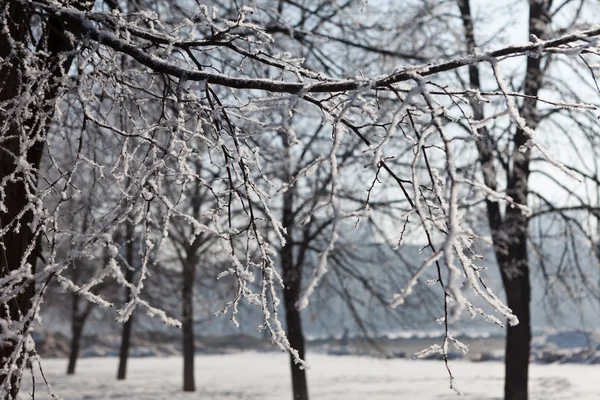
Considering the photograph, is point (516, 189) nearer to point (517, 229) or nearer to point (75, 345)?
point (517, 229)

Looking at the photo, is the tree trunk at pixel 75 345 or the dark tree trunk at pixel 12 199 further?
the tree trunk at pixel 75 345

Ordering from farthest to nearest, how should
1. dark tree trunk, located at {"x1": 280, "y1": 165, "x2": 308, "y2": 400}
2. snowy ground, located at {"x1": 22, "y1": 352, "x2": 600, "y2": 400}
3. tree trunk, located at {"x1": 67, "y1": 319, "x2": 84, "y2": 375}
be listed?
tree trunk, located at {"x1": 67, "y1": 319, "x2": 84, "y2": 375}
snowy ground, located at {"x1": 22, "y1": 352, "x2": 600, "y2": 400}
dark tree trunk, located at {"x1": 280, "y1": 165, "x2": 308, "y2": 400}

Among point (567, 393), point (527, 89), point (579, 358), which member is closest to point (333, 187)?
point (527, 89)

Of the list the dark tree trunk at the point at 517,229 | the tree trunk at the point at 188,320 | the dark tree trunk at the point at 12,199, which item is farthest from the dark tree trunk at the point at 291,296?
the dark tree trunk at the point at 12,199

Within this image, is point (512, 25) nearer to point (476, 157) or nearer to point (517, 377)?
point (476, 157)

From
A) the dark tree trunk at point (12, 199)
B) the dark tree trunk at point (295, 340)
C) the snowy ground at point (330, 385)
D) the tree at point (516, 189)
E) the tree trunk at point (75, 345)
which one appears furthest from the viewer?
the tree trunk at point (75, 345)

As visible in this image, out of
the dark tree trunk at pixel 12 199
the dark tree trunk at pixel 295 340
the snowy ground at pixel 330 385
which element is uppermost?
the dark tree trunk at pixel 12 199

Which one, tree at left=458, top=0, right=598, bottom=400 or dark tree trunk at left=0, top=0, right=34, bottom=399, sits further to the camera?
tree at left=458, top=0, right=598, bottom=400

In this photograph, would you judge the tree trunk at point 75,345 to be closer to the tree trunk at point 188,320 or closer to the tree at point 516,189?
the tree trunk at point 188,320

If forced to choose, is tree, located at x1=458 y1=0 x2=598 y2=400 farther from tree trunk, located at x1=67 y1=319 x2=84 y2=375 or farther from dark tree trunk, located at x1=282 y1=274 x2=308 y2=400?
tree trunk, located at x1=67 y1=319 x2=84 y2=375

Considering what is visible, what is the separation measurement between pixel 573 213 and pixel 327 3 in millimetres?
5884

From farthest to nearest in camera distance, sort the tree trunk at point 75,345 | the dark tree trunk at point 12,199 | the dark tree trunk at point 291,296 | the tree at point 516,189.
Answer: the tree trunk at point 75,345 → the dark tree trunk at point 291,296 → the tree at point 516,189 → the dark tree trunk at point 12,199

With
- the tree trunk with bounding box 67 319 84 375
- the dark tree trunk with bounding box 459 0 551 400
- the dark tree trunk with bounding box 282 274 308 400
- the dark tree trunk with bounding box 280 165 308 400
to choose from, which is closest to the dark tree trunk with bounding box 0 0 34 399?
the dark tree trunk with bounding box 280 165 308 400

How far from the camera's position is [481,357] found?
24.4 metres
